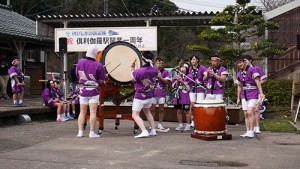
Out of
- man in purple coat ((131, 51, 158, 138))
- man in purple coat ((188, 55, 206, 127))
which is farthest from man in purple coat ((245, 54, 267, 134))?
man in purple coat ((131, 51, 158, 138))

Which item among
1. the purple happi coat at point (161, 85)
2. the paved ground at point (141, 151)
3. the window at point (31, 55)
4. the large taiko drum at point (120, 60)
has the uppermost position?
the window at point (31, 55)

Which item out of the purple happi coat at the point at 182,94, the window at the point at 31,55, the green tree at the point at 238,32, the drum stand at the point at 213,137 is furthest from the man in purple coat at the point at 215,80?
the window at the point at 31,55

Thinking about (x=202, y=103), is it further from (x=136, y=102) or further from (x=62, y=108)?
(x=62, y=108)

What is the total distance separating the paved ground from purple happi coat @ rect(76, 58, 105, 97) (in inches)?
39.1

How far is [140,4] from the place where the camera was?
42406 mm

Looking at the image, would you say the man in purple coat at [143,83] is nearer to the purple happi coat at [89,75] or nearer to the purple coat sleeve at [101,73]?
the purple coat sleeve at [101,73]

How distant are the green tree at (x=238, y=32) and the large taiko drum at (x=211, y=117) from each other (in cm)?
661

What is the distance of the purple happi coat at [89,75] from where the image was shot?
343 inches

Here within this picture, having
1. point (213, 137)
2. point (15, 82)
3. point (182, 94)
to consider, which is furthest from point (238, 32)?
point (15, 82)

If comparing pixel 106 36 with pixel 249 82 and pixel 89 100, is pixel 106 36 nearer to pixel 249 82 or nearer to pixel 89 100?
pixel 89 100

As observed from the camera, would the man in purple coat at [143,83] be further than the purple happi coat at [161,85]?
No

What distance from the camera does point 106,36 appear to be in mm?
16922

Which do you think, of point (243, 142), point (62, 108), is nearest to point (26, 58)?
point (62, 108)

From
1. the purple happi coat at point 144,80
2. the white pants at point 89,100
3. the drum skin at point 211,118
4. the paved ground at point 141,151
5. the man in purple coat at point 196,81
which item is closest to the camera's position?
the paved ground at point 141,151
